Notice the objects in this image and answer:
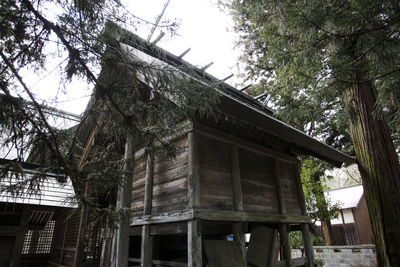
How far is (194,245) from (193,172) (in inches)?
41.5

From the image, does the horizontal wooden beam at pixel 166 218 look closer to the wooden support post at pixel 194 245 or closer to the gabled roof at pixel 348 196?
the wooden support post at pixel 194 245

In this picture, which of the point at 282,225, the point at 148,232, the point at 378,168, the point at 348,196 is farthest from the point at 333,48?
the point at 348,196

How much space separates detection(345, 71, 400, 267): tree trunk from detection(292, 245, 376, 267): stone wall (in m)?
5.75

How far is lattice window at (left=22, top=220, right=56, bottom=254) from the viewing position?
8781 mm

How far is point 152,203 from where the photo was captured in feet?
15.1

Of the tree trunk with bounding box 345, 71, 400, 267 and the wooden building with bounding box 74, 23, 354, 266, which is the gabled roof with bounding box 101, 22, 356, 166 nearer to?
the wooden building with bounding box 74, 23, 354, 266

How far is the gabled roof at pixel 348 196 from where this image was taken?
55.4 feet

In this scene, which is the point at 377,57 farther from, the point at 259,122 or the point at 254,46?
the point at 254,46

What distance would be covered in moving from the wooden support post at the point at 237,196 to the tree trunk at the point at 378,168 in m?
2.65

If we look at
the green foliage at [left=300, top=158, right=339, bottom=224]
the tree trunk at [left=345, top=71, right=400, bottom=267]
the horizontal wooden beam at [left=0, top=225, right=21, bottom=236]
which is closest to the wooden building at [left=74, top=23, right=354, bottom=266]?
the tree trunk at [left=345, top=71, right=400, bottom=267]

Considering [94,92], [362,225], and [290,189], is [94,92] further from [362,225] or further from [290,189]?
[362,225]

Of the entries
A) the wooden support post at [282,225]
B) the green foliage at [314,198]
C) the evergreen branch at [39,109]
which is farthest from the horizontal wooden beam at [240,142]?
the green foliage at [314,198]

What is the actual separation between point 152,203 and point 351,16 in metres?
4.46

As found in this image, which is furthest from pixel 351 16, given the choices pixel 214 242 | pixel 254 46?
pixel 254 46
